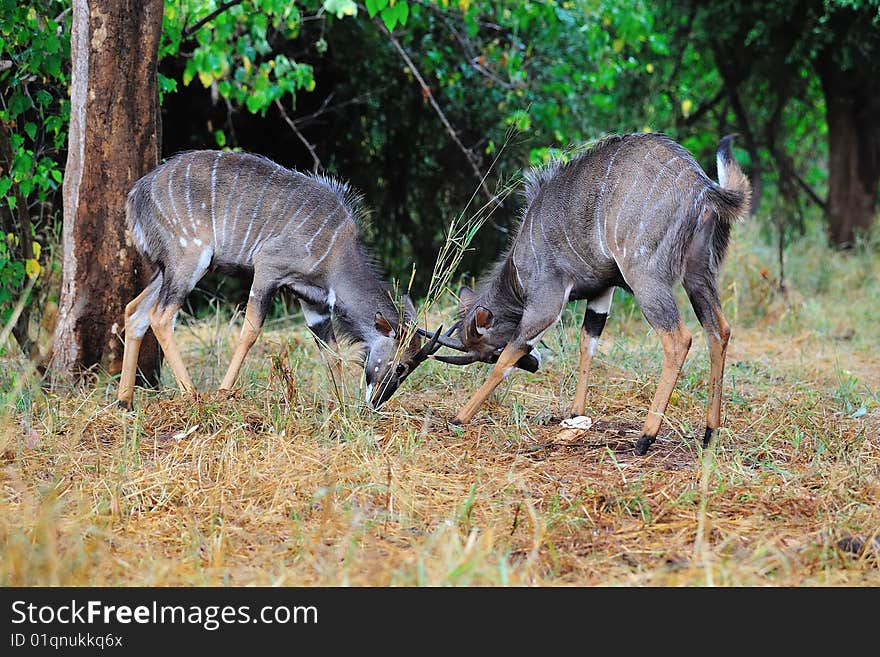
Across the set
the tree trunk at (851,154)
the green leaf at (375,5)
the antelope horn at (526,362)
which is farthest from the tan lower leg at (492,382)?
the tree trunk at (851,154)

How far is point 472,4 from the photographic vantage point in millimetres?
7883

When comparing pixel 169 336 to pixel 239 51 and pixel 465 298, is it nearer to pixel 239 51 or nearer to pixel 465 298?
pixel 465 298

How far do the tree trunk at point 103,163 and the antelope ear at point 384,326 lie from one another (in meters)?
1.25

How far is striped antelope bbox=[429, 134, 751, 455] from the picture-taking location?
4438 mm

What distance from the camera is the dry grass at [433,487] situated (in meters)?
3.03

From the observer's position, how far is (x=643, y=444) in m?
4.45

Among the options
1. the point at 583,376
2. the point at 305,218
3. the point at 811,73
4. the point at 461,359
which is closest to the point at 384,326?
the point at 461,359

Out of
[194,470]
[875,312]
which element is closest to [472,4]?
[875,312]

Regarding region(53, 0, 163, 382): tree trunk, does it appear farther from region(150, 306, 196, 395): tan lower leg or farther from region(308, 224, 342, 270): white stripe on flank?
region(308, 224, 342, 270): white stripe on flank

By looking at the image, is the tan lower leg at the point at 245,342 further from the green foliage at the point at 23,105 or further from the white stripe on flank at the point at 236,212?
the green foliage at the point at 23,105

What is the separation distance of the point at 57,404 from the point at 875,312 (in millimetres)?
6361

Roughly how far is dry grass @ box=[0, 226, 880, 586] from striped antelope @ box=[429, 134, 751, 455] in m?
0.32

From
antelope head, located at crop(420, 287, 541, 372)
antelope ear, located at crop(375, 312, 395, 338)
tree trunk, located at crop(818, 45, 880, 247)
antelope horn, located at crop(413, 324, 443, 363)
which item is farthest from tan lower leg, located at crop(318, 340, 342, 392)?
tree trunk, located at crop(818, 45, 880, 247)
